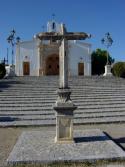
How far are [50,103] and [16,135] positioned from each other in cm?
563

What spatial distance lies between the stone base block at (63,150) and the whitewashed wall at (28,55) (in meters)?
27.9

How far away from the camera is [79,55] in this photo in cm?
3806

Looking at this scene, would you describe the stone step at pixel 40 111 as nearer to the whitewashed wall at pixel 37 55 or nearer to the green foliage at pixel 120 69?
the green foliage at pixel 120 69

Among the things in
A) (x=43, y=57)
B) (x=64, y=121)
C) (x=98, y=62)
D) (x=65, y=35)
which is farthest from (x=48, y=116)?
(x=98, y=62)

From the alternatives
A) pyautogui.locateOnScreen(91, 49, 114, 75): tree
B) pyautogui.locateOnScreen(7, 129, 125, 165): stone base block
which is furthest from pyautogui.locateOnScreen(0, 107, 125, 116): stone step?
pyautogui.locateOnScreen(91, 49, 114, 75): tree

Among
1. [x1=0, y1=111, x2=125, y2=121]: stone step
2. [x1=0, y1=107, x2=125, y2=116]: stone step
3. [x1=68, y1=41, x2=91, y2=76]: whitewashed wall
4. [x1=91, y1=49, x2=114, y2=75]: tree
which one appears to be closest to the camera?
[x1=0, y1=111, x2=125, y2=121]: stone step

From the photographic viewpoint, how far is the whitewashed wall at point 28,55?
3756 cm

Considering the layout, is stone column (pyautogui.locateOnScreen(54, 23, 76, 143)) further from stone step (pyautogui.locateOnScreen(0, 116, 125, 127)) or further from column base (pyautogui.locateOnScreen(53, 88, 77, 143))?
stone step (pyautogui.locateOnScreen(0, 116, 125, 127))

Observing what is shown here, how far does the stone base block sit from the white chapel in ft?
91.5

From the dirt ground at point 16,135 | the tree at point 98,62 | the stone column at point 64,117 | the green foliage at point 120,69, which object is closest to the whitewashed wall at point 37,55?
the green foliage at point 120,69

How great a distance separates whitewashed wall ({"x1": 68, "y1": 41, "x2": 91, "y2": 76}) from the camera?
3775 cm

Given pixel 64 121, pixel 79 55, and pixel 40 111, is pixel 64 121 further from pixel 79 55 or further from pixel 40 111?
pixel 79 55

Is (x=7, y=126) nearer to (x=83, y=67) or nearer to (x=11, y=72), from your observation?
(x=11, y=72)

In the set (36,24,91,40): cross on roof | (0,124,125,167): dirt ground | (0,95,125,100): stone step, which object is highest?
(36,24,91,40): cross on roof
